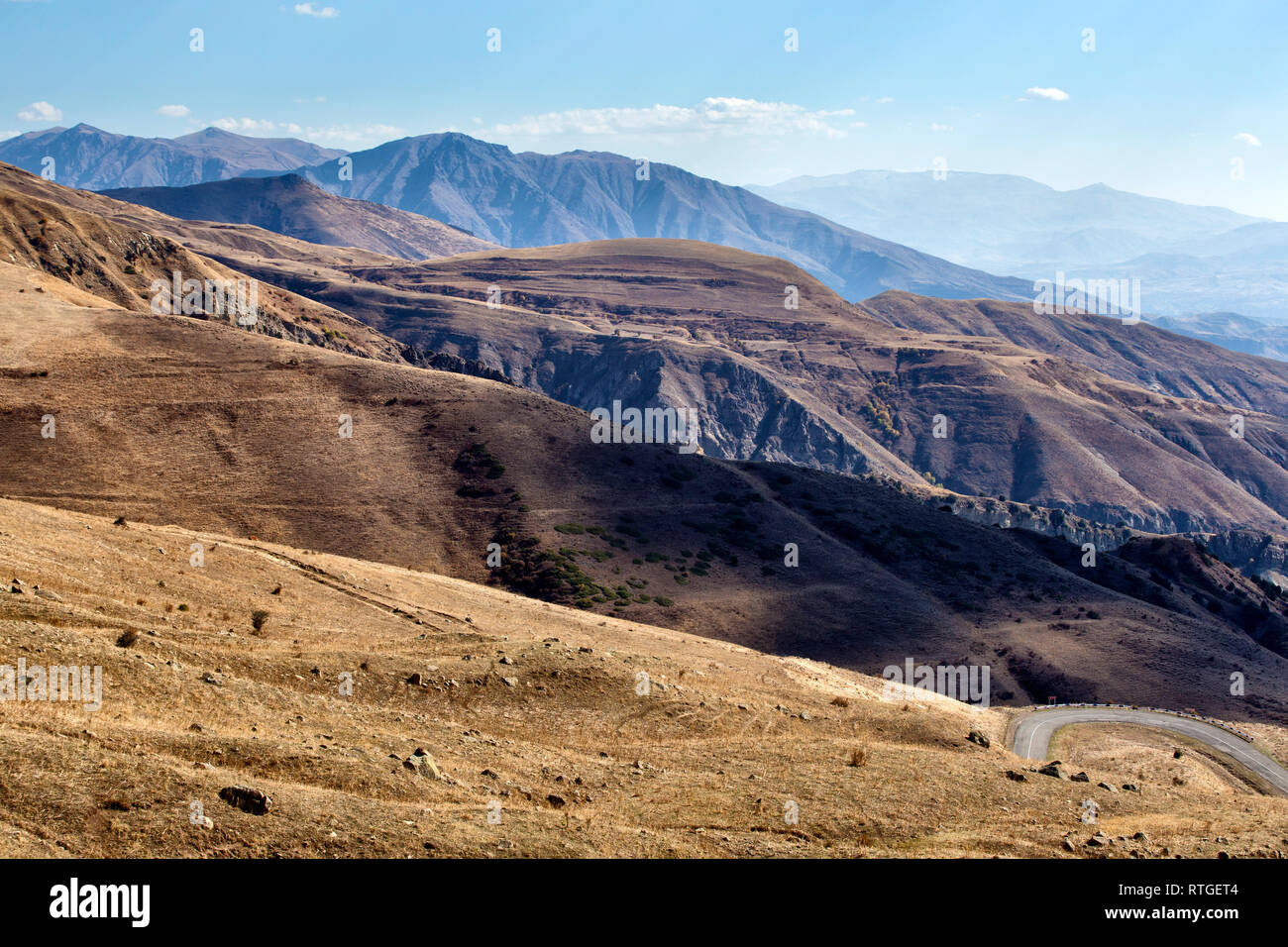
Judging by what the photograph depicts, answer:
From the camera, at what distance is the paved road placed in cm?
4194

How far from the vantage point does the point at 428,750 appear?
68.1 ft

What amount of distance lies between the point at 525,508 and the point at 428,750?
50121 millimetres

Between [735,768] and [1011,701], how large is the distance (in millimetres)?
42967

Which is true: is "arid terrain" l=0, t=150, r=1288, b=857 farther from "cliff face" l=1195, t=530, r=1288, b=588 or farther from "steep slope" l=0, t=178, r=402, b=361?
"cliff face" l=1195, t=530, r=1288, b=588

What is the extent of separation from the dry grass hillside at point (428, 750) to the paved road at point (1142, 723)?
617 centimetres

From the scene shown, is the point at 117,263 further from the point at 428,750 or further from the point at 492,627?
the point at 428,750

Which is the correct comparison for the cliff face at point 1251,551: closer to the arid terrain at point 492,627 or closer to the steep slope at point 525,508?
the arid terrain at point 492,627

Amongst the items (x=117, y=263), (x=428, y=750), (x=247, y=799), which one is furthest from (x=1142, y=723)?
(x=117, y=263)

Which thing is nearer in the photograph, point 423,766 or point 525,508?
point 423,766

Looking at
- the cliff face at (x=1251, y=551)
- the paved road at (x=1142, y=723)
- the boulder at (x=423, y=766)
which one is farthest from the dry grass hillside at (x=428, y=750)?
the cliff face at (x=1251, y=551)

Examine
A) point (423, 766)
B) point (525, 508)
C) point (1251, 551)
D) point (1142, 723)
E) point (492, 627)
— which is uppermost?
point (423, 766)

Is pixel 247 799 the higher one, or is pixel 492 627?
pixel 247 799

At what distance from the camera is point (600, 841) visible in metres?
17.1
